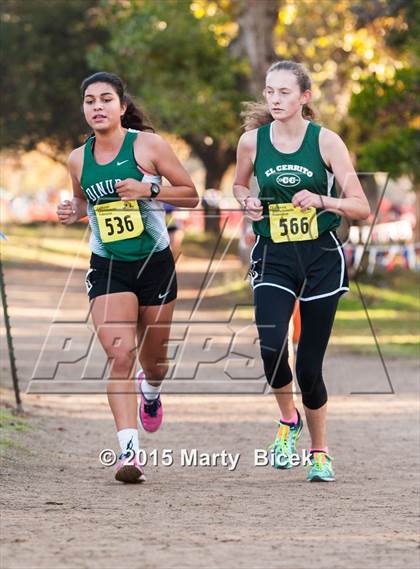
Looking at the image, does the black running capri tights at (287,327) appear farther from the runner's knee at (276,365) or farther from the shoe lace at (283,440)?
the shoe lace at (283,440)

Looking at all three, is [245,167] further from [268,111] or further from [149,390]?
[149,390]

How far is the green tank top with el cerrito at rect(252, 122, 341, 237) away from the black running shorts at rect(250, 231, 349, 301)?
9 centimetres

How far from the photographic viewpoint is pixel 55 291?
3019 cm

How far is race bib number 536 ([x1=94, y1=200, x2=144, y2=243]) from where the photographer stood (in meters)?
7.45

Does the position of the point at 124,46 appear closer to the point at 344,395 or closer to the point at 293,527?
the point at 344,395

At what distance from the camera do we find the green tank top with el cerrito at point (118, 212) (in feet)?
24.5

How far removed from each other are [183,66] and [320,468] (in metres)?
24.5

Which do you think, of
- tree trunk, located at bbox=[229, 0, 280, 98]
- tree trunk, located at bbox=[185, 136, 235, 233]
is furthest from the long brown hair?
tree trunk, located at bbox=[185, 136, 235, 233]

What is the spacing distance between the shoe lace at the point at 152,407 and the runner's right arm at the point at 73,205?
165cm

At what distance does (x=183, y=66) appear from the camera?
31484mm

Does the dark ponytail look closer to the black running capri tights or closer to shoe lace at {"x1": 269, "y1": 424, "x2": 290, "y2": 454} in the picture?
→ the black running capri tights

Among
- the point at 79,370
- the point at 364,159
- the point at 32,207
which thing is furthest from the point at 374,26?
the point at 32,207

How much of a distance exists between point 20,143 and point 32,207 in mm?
27676

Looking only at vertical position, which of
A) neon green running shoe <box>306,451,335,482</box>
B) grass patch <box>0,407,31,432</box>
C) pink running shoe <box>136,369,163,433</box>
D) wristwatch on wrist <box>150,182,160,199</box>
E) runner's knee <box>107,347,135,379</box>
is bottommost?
grass patch <box>0,407,31,432</box>
